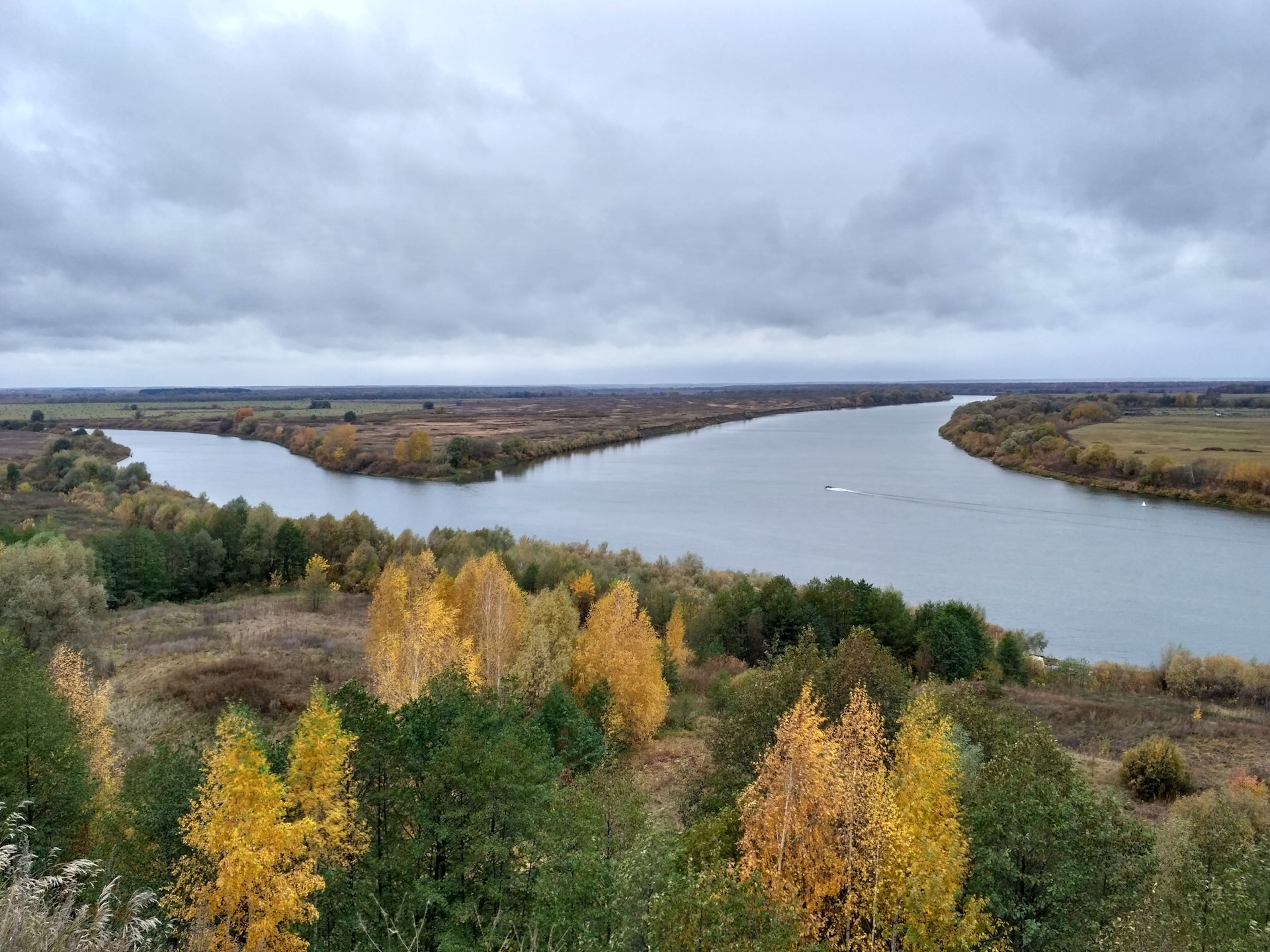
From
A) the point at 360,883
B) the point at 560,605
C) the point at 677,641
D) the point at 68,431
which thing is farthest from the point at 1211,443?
the point at 68,431

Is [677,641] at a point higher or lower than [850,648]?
lower

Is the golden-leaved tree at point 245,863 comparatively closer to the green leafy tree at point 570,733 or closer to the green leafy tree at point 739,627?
the green leafy tree at point 570,733

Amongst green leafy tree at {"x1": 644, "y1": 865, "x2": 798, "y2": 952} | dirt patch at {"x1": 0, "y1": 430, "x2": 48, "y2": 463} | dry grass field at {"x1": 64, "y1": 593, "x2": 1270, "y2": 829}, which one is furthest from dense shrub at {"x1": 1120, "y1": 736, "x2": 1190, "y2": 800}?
dirt patch at {"x1": 0, "y1": 430, "x2": 48, "y2": 463}

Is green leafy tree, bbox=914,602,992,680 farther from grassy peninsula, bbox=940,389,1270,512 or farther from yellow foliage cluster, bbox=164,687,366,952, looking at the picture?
grassy peninsula, bbox=940,389,1270,512

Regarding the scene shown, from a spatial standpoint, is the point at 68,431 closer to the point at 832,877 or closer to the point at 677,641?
the point at 677,641

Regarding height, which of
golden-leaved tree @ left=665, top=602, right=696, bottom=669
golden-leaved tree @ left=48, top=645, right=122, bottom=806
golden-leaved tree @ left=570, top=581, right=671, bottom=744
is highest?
golden-leaved tree @ left=48, top=645, right=122, bottom=806

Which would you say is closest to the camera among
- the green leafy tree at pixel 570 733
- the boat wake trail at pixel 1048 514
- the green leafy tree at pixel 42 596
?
the green leafy tree at pixel 570 733

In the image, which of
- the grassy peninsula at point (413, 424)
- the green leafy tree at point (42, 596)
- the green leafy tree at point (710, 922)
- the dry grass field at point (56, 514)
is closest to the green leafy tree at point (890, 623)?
the green leafy tree at point (710, 922)
